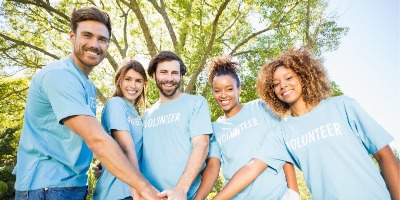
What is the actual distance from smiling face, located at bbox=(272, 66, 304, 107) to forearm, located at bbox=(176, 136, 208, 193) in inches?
32.0

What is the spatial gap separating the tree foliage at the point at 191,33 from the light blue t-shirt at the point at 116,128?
6.65 metres

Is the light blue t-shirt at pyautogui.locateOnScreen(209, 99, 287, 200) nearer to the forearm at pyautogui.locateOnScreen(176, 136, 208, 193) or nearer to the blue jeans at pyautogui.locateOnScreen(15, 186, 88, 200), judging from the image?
the forearm at pyautogui.locateOnScreen(176, 136, 208, 193)

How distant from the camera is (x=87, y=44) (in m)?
2.34

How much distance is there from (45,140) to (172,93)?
4.15 ft

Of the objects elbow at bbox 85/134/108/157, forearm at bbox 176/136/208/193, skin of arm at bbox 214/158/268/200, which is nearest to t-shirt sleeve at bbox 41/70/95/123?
elbow at bbox 85/134/108/157

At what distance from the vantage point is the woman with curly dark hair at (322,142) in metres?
2.06

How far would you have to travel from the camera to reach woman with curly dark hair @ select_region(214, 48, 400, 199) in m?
2.06

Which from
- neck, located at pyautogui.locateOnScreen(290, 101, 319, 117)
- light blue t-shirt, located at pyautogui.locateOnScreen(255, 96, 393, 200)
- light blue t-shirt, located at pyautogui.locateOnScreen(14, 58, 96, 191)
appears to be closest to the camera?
light blue t-shirt, located at pyautogui.locateOnScreen(14, 58, 96, 191)

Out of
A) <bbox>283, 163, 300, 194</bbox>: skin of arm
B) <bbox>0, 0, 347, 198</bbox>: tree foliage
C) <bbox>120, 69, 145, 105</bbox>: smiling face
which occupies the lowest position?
<bbox>283, 163, 300, 194</bbox>: skin of arm

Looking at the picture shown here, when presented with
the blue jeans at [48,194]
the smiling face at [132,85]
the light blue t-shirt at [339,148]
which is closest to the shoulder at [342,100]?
the light blue t-shirt at [339,148]

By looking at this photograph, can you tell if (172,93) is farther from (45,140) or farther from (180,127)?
(45,140)

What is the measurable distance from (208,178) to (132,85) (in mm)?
1243

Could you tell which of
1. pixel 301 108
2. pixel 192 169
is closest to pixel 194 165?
pixel 192 169

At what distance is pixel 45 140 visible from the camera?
2109mm
